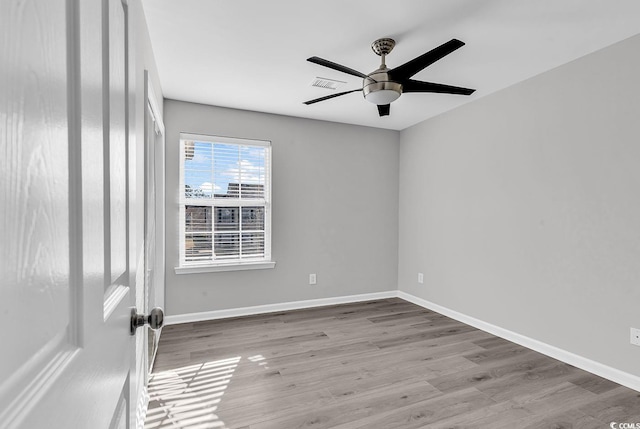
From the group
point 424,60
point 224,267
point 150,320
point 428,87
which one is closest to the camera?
point 150,320

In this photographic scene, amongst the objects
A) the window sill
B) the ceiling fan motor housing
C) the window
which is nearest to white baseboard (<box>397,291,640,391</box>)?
the window sill

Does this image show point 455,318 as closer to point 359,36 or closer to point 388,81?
point 388,81

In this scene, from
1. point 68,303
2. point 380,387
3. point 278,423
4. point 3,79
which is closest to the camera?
point 3,79

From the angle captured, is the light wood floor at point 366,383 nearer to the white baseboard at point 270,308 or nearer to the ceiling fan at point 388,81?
the white baseboard at point 270,308

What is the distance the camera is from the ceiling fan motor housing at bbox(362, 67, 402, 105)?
7.51ft

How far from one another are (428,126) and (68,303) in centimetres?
434

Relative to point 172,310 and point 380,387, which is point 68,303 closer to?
point 380,387

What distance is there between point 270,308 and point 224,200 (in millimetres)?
1427

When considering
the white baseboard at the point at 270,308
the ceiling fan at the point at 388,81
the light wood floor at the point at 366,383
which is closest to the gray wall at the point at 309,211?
the white baseboard at the point at 270,308

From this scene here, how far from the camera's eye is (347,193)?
14.6 feet

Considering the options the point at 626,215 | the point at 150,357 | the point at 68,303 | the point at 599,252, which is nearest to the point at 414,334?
the point at 599,252

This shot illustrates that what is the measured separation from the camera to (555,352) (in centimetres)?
279

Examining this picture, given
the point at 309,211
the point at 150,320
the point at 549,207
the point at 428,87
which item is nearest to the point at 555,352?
the point at 549,207

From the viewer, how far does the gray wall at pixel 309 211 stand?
3.64m
